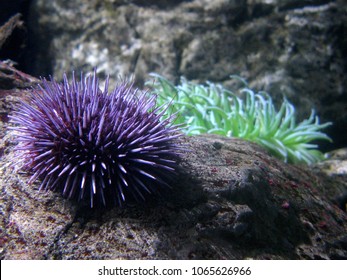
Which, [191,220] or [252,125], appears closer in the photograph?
[191,220]

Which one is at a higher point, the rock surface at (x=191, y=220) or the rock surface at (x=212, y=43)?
the rock surface at (x=212, y=43)

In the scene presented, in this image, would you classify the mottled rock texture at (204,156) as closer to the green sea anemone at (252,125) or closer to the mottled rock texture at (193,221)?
the mottled rock texture at (193,221)

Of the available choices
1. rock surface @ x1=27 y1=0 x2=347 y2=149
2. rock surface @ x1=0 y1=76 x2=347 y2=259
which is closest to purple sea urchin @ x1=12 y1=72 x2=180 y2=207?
rock surface @ x1=0 y1=76 x2=347 y2=259

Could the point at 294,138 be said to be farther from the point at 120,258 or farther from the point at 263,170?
the point at 120,258

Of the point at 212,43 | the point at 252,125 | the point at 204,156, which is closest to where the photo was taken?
the point at 204,156

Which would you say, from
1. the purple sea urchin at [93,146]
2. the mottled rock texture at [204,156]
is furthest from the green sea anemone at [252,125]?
the purple sea urchin at [93,146]

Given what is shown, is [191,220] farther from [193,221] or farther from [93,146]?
[93,146]

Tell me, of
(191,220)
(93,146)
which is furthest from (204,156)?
(93,146)
